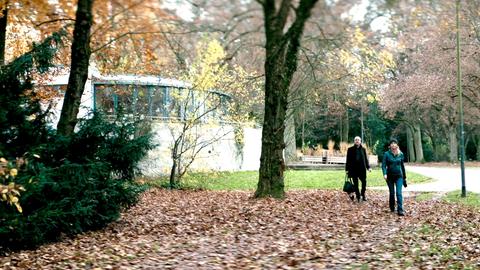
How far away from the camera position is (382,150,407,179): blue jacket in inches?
520

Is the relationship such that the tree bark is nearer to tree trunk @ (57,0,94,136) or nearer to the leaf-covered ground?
the leaf-covered ground

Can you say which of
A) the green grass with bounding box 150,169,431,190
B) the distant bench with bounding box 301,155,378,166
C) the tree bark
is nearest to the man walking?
the tree bark

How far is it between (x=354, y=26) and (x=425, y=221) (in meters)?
4.38

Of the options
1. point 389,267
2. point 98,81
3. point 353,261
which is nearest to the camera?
point 389,267

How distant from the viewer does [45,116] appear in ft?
37.4

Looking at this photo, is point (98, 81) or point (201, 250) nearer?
point (201, 250)

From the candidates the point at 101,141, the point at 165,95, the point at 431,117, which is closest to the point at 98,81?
the point at 165,95

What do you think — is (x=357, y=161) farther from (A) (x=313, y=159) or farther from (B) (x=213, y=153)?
(A) (x=313, y=159)

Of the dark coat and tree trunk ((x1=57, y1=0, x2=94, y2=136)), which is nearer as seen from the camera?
tree trunk ((x1=57, y1=0, x2=94, y2=136))

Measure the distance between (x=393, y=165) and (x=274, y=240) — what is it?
4.64 meters

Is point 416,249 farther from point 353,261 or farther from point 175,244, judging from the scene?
point 175,244

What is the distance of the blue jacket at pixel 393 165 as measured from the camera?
A: 13.2 meters

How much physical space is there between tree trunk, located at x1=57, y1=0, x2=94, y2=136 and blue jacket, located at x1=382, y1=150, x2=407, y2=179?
277 inches

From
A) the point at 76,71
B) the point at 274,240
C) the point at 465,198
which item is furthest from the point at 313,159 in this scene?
the point at 274,240
